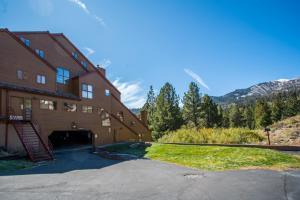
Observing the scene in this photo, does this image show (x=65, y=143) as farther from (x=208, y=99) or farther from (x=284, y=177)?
(x=208, y=99)

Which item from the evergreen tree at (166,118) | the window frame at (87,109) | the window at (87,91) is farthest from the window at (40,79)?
the evergreen tree at (166,118)

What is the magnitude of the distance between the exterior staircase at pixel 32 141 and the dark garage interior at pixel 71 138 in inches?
407

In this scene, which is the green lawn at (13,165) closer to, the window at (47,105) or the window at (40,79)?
the window at (47,105)

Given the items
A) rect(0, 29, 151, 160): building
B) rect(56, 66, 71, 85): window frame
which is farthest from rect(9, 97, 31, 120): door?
rect(56, 66, 71, 85): window frame

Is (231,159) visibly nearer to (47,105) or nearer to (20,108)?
(20,108)

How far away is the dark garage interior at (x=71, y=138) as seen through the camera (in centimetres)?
3341

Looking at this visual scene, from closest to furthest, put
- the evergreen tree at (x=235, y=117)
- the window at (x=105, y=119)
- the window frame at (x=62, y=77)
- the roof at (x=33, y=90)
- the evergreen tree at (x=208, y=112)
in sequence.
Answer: the roof at (x=33, y=90)
the window frame at (x=62, y=77)
the window at (x=105, y=119)
the evergreen tree at (x=208, y=112)
the evergreen tree at (x=235, y=117)

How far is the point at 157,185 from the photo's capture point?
10.3m

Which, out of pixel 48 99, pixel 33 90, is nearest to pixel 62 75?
pixel 48 99

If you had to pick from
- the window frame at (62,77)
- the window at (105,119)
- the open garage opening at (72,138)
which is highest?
the window frame at (62,77)

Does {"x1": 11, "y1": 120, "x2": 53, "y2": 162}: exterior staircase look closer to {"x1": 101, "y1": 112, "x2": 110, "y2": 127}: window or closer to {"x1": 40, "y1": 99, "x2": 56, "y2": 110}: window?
{"x1": 40, "y1": 99, "x2": 56, "y2": 110}: window

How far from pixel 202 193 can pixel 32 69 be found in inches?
884

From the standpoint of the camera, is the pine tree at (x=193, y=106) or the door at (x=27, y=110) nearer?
the door at (x=27, y=110)

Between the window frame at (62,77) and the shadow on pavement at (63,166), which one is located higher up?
the window frame at (62,77)
